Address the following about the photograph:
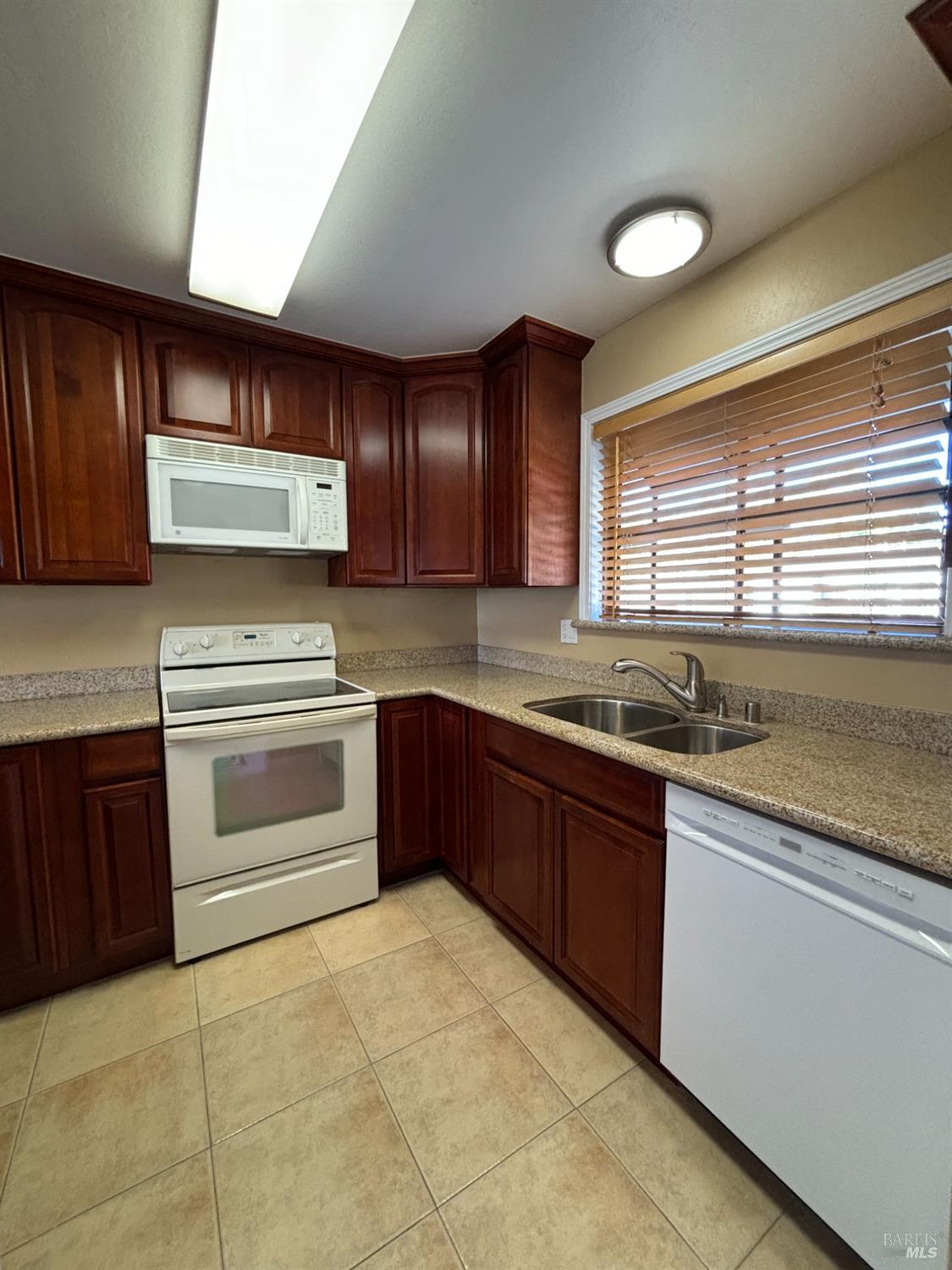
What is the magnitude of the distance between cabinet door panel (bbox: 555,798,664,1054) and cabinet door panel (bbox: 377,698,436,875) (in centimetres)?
83

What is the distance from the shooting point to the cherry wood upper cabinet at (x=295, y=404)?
215cm

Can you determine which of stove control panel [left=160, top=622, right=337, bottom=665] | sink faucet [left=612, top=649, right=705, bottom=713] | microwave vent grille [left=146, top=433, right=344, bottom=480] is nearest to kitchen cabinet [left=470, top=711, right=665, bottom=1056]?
sink faucet [left=612, top=649, right=705, bottom=713]

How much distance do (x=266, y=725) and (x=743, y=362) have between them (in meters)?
2.04

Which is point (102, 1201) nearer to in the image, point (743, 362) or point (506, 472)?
point (506, 472)

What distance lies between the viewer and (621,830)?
1396 mm

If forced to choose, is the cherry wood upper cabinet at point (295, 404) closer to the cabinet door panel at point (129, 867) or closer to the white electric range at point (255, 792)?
the white electric range at point (255, 792)

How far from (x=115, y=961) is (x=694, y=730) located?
6.95 ft

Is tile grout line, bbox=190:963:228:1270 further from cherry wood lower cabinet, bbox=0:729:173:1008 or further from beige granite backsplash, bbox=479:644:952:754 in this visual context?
beige granite backsplash, bbox=479:644:952:754

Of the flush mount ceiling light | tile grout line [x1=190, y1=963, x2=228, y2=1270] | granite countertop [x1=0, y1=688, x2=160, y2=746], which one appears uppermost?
the flush mount ceiling light

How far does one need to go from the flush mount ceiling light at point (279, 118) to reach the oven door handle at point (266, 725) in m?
1.47

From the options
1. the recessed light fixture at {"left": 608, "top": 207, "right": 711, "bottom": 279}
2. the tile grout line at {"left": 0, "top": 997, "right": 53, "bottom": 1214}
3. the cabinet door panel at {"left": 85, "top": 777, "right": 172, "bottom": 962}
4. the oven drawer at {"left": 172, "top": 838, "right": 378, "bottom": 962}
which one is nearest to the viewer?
the tile grout line at {"left": 0, "top": 997, "right": 53, "bottom": 1214}

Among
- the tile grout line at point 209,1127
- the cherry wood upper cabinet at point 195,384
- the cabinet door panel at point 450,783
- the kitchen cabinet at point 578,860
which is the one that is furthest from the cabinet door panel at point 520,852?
the cherry wood upper cabinet at point 195,384

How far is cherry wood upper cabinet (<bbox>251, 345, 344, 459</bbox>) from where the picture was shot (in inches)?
84.8

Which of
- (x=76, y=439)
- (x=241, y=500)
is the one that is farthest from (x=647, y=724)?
(x=76, y=439)
